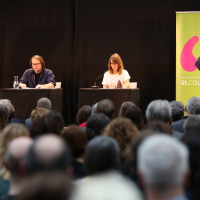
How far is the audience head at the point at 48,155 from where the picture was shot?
142 cm

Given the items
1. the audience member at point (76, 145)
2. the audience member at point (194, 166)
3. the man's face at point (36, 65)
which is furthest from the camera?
the man's face at point (36, 65)

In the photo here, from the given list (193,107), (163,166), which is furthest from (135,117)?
(163,166)

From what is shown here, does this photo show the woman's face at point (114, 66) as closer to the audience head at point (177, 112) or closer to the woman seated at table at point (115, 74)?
the woman seated at table at point (115, 74)

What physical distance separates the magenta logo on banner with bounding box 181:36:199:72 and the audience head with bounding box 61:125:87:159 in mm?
5011

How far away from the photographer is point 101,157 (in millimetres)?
1876

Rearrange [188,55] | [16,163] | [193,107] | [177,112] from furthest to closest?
[188,55] → [177,112] → [193,107] → [16,163]

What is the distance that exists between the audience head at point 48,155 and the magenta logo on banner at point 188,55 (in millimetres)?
6052

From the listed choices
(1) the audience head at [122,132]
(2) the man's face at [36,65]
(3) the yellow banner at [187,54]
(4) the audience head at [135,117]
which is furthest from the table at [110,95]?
(1) the audience head at [122,132]

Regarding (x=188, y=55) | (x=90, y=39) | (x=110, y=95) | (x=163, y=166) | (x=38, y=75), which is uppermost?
(x=90, y=39)

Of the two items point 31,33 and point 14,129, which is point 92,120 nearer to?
point 14,129

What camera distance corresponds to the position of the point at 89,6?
8086mm

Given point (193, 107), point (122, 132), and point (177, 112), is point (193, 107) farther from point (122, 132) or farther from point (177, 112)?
point (122, 132)

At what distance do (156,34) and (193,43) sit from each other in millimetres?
914

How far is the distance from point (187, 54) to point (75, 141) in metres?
5.16
